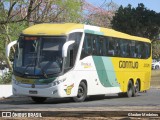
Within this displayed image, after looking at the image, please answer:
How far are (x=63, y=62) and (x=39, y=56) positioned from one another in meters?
1.07

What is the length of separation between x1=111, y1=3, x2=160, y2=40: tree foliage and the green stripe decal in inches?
1163

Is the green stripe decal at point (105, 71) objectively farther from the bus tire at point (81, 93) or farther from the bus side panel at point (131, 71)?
the bus tire at point (81, 93)

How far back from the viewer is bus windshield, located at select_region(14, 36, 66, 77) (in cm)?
2045

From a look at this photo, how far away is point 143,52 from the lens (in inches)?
1139

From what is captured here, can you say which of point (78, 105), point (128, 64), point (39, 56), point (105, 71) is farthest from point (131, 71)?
point (78, 105)

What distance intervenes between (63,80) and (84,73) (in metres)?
1.86

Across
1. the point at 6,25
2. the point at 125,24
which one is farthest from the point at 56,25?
the point at 125,24

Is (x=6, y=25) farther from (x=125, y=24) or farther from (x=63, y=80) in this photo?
(x=125, y=24)

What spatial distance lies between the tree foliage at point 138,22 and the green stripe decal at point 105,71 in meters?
29.5

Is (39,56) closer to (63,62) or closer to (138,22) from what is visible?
(63,62)

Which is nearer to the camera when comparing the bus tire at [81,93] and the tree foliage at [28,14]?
the bus tire at [81,93]

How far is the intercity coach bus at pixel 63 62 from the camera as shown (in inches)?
804

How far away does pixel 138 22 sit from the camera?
54.5 m

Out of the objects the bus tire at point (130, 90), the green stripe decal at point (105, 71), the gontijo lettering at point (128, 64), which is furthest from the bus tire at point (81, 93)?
the bus tire at point (130, 90)
